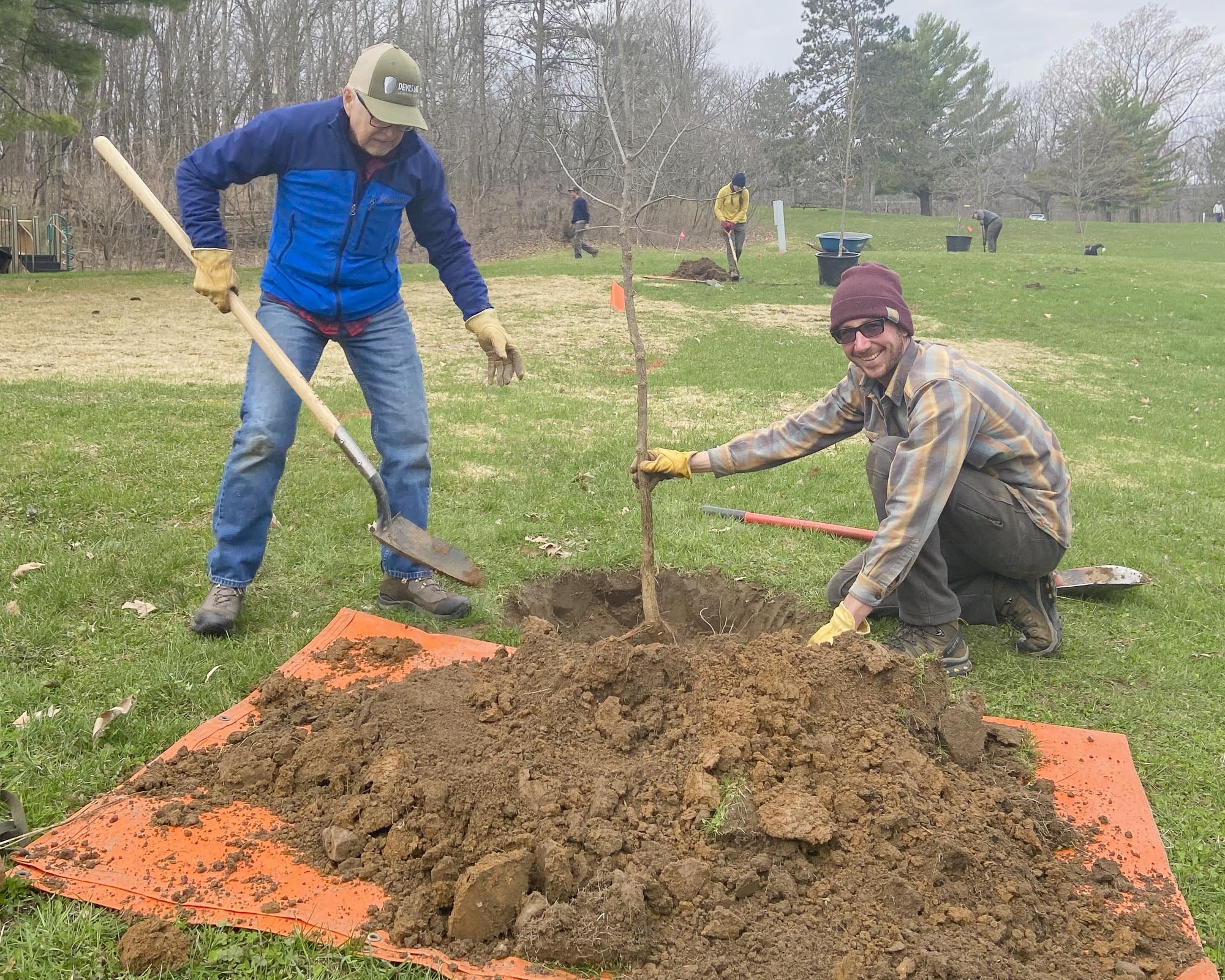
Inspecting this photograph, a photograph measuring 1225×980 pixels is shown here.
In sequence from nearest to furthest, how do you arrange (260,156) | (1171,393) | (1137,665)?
(260,156)
(1137,665)
(1171,393)

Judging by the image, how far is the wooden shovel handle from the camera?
3.35 meters

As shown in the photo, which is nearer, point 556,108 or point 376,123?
point 376,123

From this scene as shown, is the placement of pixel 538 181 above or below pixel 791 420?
above

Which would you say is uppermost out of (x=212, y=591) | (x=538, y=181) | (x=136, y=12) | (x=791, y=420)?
(x=136, y=12)

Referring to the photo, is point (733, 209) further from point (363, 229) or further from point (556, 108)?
point (363, 229)

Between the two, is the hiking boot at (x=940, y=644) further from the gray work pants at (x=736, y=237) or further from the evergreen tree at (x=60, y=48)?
the gray work pants at (x=736, y=237)

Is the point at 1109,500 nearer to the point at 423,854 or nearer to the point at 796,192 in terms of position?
the point at 423,854

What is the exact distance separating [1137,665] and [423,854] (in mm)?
2851

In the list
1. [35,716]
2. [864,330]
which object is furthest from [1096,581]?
[35,716]

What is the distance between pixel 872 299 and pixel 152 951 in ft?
8.72

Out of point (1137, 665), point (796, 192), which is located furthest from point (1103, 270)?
point (796, 192)

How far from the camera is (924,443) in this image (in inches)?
122

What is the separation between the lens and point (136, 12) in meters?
20.7

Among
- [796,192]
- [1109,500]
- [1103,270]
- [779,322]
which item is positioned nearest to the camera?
[1109,500]
